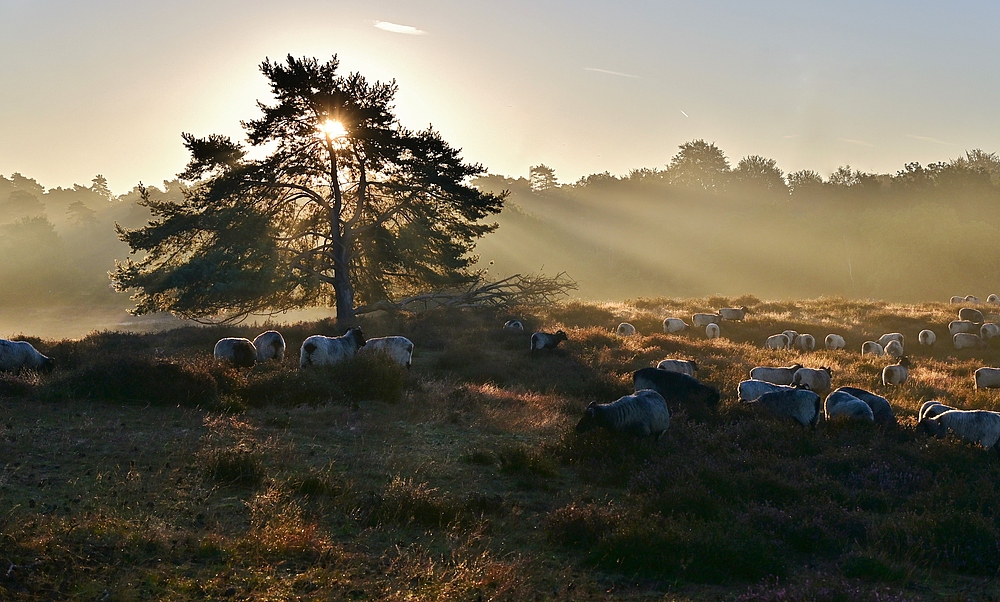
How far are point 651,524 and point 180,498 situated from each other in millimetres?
5227

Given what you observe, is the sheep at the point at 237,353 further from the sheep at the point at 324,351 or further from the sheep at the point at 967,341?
the sheep at the point at 967,341

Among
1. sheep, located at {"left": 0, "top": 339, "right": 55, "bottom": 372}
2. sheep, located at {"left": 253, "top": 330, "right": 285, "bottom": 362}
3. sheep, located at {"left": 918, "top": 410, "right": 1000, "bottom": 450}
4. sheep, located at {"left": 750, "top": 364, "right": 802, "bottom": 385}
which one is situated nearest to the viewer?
sheep, located at {"left": 918, "top": 410, "right": 1000, "bottom": 450}

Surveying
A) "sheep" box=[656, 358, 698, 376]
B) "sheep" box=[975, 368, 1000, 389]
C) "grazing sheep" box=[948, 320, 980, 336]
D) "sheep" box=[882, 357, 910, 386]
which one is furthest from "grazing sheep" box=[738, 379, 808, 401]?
"grazing sheep" box=[948, 320, 980, 336]

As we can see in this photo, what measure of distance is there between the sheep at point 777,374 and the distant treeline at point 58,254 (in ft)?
209

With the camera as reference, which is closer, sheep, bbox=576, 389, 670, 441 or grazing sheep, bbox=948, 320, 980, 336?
sheep, bbox=576, 389, 670, 441

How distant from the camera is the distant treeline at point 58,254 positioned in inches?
2766

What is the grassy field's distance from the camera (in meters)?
6.12

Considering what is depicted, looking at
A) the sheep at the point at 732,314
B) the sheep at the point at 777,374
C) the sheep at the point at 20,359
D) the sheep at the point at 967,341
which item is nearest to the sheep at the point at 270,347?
the sheep at the point at 20,359

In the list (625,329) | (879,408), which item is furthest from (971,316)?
(879,408)

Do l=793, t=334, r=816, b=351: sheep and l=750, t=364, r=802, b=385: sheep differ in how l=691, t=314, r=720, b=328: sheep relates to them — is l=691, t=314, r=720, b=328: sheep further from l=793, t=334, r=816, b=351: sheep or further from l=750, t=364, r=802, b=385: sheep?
l=750, t=364, r=802, b=385: sheep

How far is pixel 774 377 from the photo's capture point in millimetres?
17312

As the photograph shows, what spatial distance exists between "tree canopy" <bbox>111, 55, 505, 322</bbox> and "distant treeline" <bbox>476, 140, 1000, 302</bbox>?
46.0 m

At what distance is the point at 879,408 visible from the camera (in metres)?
12.3

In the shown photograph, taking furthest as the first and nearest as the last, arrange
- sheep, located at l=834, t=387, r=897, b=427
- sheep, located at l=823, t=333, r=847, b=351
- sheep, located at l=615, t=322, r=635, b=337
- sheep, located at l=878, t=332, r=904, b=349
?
1. sheep, located at l=615, t=322, r=635, b=337
2. sheep, located at l=823, t=333, r=847, b=351
3. sheep, located at l=878, t=332, r=904, b=349
4. sheep, located at l=834, t=387, r=897, b=427
